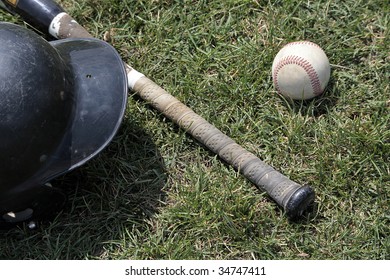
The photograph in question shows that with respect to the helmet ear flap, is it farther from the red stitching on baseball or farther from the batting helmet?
the red stitching on baseball

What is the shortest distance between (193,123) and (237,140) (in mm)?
298

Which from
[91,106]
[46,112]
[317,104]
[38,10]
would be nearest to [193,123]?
[91,106]

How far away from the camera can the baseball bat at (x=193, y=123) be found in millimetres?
3639

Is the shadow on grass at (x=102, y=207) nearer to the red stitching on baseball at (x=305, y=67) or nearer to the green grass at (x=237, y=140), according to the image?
the green grass at (x=237, y=140)

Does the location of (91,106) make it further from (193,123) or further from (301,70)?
(301,70)

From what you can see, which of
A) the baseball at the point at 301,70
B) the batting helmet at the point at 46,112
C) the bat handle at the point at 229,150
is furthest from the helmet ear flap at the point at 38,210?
the baseball at the point at 301,70

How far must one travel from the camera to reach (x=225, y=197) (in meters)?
3.74

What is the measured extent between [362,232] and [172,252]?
1.07 meters

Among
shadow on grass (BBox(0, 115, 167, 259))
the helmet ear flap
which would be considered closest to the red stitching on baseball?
shadow on grass (BBox(0, 115, 167, 259))

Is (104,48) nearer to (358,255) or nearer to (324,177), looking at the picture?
(324,177)

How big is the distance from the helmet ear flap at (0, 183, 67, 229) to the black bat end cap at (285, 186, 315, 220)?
1288mm

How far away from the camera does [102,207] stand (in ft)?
12.5

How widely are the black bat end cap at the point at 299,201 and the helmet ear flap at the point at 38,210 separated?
1288 mm

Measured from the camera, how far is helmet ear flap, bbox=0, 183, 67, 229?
361 centimetres
